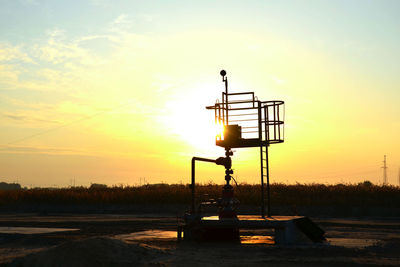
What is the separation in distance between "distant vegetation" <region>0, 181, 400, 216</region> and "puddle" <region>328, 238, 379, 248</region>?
16612mm

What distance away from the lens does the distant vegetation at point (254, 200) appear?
118 ft

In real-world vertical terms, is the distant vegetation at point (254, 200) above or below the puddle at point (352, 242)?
above

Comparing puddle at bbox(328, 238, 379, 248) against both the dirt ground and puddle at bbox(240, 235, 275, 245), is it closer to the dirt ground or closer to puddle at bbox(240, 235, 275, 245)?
the dirt ground

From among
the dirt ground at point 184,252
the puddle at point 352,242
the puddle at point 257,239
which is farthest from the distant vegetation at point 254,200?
the dirt ground at point 184,252

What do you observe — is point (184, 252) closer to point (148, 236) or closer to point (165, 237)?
point (165, 237)

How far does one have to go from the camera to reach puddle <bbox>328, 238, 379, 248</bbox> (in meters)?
16.3

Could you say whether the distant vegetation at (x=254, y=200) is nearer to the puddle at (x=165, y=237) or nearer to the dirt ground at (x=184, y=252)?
the puddle at (x=165, y=237)

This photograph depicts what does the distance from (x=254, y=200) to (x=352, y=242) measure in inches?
846

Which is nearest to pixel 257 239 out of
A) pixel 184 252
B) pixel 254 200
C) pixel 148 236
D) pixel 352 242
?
pixel 352 242

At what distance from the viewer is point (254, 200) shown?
127 feet

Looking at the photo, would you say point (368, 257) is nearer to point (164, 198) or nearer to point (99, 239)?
point (99, 239)

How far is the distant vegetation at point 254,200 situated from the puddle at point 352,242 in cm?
1661

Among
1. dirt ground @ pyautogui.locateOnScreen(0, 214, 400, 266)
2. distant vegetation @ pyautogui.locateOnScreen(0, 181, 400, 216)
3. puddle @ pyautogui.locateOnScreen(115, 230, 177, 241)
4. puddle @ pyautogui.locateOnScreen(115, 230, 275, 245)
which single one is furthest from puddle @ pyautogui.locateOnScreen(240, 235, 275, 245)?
distant vegetation @ pyautogui.locateOnScreen(0, 181, 400, 216)

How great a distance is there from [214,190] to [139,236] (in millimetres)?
27412
